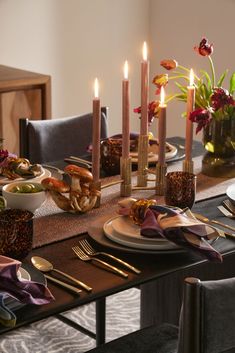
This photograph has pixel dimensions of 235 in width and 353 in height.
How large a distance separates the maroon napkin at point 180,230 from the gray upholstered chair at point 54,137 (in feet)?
3.05

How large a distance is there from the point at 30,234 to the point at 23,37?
6.93ft

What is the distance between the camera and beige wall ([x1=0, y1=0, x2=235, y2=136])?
3420mm

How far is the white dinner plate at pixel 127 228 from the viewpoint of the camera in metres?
1.52

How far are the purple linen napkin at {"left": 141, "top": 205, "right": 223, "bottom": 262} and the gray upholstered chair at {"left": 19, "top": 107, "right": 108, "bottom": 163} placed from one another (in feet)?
3.08

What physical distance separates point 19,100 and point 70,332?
3.03 feet

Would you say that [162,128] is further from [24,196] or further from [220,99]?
[24,196]

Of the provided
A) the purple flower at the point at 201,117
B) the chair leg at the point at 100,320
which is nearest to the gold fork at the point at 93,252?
the purple flower at the point at 201,117

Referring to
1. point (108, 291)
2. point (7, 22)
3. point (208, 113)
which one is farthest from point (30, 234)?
point (7, 22)

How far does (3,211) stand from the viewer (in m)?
1.53

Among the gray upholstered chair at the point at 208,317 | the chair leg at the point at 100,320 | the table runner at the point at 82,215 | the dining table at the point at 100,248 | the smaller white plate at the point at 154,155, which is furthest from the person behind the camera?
the chair leg at the point at 100,320

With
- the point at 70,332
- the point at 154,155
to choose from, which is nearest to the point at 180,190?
the point at 154,155

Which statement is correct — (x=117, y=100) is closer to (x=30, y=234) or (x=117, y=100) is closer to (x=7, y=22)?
(x=7, y=22)

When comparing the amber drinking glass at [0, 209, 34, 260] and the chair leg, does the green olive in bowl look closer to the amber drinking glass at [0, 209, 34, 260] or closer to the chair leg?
the amber drinking glass at [0, 209, 34, 260]

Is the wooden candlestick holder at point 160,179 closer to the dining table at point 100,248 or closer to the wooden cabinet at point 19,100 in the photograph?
Result: the dining table at point 100,248
